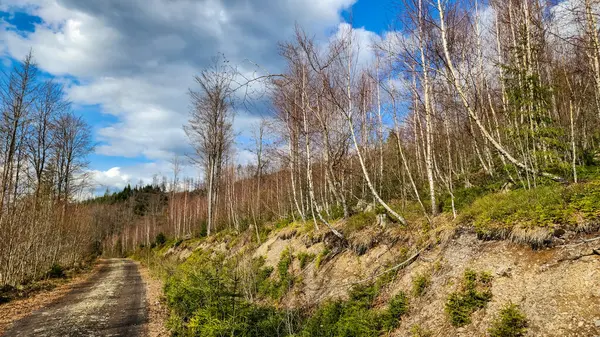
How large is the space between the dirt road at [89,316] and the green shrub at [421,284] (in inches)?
262

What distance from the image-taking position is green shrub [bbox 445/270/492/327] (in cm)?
527

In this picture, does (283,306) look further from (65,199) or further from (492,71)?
(65,199)

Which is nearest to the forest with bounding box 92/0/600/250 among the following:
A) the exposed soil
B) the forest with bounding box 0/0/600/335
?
the forest with bounding box 0/0/600/335

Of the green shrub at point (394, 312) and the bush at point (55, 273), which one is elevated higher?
the green shrub at point (394, 312)

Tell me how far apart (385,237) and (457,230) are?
2.41 meters

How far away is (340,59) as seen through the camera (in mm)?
10078

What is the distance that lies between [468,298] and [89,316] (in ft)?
32.9

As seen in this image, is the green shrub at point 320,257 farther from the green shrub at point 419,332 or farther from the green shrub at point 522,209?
the green shrub at point 419,332

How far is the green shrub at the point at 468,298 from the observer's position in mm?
5270

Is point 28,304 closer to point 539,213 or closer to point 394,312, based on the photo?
point 394,312

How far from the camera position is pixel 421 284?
6664 millimetres

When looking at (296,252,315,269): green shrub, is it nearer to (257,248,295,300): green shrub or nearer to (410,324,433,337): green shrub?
(257,248,295,300): green shrub

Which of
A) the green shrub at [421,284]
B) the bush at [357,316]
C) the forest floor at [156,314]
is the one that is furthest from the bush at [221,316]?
the green shrub at [421,284]

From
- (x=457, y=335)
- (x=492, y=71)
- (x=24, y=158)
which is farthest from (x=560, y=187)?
(x=24, y=158)
